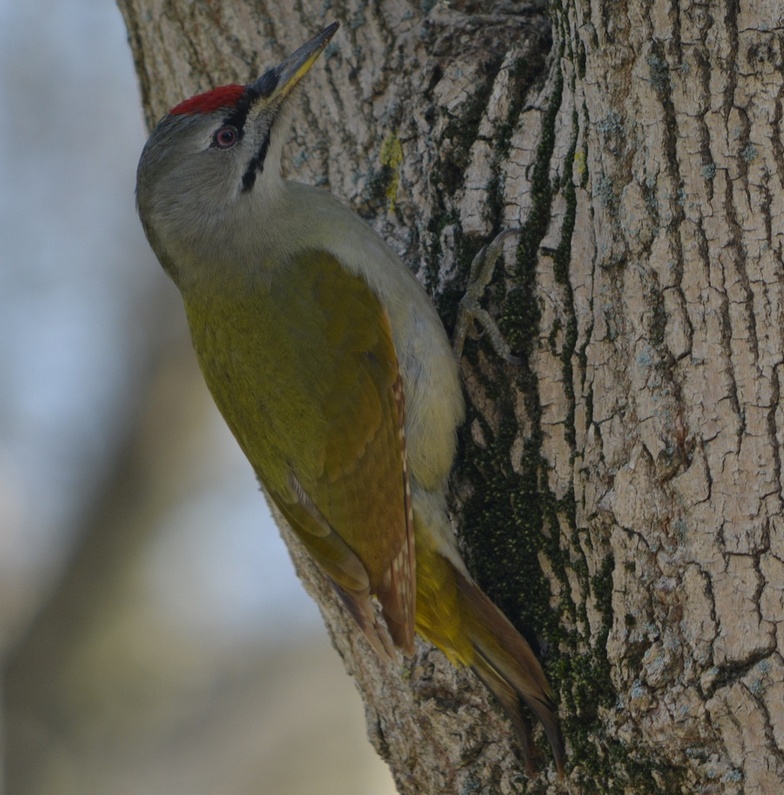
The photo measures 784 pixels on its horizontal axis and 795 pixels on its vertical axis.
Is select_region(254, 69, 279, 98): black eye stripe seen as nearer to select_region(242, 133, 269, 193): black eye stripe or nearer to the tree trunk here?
select_region(242, 133, 269, 193): black eye stripe

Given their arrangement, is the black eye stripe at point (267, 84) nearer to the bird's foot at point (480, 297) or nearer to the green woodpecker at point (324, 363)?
the green woodpecker at point (324, 363)

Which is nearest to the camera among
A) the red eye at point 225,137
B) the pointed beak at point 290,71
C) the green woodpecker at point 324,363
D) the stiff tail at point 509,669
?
the stiff tail at point 509,669

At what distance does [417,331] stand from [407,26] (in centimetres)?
96

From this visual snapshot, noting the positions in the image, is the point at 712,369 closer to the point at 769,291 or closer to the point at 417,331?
the point at 769,291

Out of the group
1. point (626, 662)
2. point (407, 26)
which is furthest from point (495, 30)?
point (626, 662)

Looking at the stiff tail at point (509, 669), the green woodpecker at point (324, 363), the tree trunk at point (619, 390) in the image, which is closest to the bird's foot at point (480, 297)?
the tree trunk at point (619, 390)

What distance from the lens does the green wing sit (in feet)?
9.40

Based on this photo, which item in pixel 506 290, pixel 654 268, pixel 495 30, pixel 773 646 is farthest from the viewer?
pixel 495 30

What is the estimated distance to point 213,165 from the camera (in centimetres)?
338

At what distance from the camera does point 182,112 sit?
3143 mm

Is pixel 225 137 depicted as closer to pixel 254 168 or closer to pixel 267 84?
pixel 254 168

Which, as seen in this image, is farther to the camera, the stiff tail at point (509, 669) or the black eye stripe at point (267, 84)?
the black eye stripe at point (267, 84)

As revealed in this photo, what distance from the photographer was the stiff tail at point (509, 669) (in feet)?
8.29

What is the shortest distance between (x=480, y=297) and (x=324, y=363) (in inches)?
22.1
